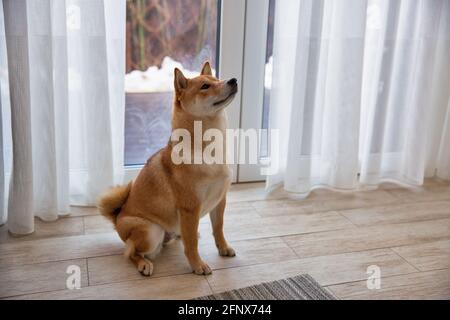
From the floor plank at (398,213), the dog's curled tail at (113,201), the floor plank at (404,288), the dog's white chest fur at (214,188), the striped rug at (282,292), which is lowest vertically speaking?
the striped rug at (282,292)

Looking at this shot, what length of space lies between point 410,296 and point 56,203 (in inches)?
53.7

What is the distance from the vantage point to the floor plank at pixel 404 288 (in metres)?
1.54

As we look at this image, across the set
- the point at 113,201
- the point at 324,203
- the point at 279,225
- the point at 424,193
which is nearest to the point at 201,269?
the point at 113,201

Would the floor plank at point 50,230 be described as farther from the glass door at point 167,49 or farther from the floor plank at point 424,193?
the floor plank at point 424,193

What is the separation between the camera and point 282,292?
155cm

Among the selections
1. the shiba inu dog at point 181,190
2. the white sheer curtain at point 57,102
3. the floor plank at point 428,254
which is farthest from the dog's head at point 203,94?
the floor plank at point 428,254

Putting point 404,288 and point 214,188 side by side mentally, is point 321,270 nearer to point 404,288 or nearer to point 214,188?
point 404,288

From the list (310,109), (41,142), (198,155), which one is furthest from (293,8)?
(41,142)

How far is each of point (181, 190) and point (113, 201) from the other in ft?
0.99

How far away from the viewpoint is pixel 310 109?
2193 millimetres

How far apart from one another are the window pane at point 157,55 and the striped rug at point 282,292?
0.97 m

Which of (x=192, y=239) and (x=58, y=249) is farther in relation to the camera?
(x=58, y=249)

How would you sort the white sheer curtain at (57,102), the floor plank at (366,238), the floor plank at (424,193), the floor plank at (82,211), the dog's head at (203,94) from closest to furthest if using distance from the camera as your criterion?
the dog's head at (203,94)
the white sheer curtain at (57,102)
the floor plank at (366,238)
the floor plank at (82,211)
the floor plank at (424,193)

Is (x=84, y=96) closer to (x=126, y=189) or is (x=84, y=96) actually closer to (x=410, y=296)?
(x=126, y=189)
